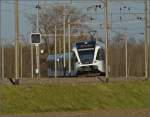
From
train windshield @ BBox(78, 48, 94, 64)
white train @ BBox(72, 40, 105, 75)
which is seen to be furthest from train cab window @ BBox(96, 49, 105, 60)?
train windshield @ BBox(78, 48, 94, 64)

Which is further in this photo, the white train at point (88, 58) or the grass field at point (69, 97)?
the white train at point (88, 58)

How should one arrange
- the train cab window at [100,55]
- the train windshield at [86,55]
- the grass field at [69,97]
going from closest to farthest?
the grass field at [69,97], the train windshield at [86,55], the train cab window at [100,55]

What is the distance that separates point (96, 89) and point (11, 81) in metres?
4.94

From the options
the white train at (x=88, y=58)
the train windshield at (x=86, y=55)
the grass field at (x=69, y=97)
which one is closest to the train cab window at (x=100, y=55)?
the white train at (x=88, y=58)

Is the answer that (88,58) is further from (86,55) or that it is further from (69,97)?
(69,97)

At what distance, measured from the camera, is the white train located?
51.7m

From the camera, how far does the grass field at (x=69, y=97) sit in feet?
94.2

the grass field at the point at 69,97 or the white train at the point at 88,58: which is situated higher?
the white train at the point at 88,58

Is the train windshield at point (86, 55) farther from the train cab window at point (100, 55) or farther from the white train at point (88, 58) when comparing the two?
the train cab window at point (100, 55)

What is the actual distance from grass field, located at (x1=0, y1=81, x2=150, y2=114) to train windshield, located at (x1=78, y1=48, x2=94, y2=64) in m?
18.9

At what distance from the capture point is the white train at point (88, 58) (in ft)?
169

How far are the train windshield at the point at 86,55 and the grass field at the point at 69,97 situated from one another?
1885cm

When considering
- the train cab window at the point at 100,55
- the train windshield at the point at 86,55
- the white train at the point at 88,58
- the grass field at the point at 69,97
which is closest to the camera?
the grass field at the point at 69,97

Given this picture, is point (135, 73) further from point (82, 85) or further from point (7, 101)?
point (7, 101)
